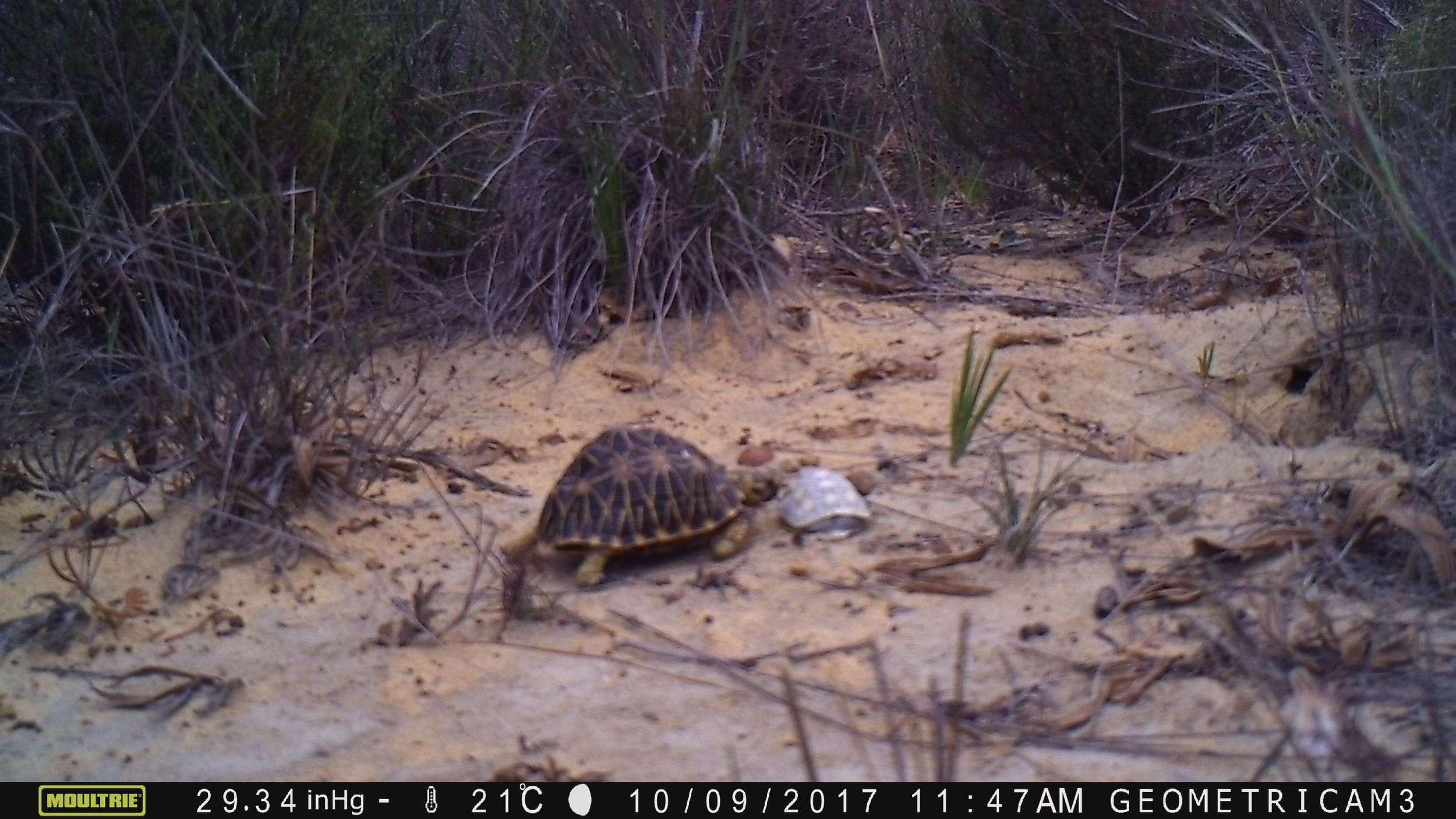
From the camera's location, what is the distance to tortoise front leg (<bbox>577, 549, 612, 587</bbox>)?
9.75 ft

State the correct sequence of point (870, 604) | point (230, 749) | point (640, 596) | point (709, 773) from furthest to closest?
1. point (640, 596)
2. point (870, 604)
3. point (230, 749)
4. point (709, 773)

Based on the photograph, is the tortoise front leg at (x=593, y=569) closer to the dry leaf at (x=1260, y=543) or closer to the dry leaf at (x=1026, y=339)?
the dry leaf at (x=1260, y=543)

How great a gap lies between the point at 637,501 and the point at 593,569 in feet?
0.60

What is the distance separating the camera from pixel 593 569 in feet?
9.76

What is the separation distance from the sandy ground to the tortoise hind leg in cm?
2

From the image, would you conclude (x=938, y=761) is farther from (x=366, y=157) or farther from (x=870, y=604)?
(x=366, y=157)

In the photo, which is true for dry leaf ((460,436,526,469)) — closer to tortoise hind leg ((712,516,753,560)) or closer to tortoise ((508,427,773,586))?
tortoise ((508,427,773,586))

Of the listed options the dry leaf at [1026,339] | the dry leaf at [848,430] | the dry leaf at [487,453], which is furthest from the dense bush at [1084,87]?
the dry leaf at [487,453]

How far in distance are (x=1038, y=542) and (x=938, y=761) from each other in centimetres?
119

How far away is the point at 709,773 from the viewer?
213 centimetres

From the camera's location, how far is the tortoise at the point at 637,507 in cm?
297

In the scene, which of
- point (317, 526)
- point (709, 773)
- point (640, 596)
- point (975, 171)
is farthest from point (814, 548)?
point (975, 171)
